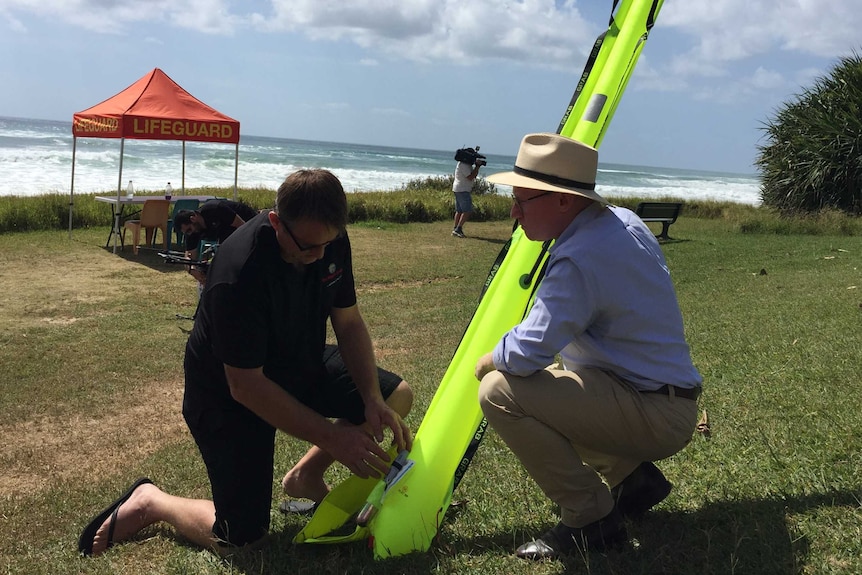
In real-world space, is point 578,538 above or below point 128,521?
above

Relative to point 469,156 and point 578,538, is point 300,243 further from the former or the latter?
point 469,156

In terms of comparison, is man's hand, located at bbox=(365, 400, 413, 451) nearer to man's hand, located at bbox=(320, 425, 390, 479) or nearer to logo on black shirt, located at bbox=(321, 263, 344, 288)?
man's hand, located at bbox=(320, 425, 390, 479)

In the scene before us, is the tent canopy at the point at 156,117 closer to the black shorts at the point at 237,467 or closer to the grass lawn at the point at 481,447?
the grass lawn at the point at 481,447

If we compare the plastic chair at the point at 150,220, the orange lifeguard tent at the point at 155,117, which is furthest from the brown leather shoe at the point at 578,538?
the plastic chair at the point at 150,220

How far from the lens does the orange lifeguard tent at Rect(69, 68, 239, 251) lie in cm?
1338

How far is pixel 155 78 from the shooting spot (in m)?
14.5

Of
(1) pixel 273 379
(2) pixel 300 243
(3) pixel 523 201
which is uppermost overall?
(3) pixel 523 201

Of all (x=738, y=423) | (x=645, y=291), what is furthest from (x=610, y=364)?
(x=738, y=423)

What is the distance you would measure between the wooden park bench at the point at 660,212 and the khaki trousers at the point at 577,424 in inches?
557

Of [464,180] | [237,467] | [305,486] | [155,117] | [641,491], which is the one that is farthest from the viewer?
[464,180]

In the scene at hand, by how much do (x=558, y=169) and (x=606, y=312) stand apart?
21.9 inches

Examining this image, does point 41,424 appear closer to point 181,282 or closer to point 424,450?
point 424,450

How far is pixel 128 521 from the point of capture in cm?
347

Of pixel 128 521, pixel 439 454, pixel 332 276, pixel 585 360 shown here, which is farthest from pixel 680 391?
pixel 128 521
